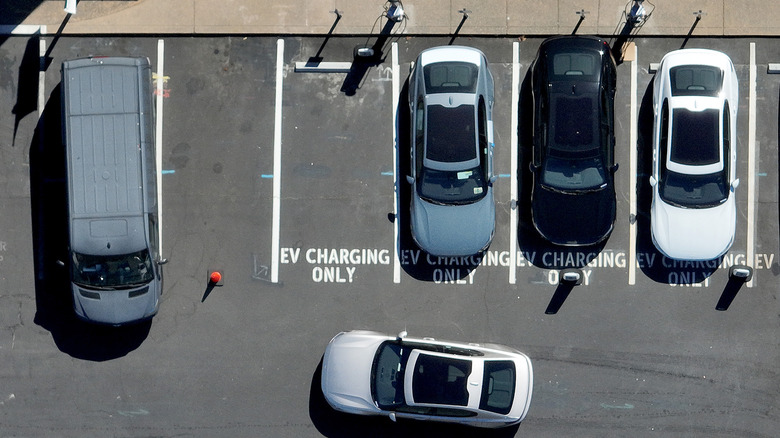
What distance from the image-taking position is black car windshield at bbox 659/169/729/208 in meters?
14.3

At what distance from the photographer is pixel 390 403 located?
14.4 metres

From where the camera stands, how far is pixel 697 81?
46.6 ft

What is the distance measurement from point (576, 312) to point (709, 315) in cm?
277

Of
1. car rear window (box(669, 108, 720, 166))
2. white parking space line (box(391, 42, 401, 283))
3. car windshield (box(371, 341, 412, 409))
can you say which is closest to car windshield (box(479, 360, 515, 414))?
car windshield (box(371, 341, 412, 409))

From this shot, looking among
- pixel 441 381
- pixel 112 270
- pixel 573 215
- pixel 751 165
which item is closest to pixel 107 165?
pixel 112 270

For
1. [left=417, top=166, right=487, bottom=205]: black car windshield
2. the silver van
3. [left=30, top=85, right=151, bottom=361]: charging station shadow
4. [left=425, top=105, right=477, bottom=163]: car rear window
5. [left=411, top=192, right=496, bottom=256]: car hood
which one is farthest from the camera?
[left=30, top=85, right=151, bottom=361]: charging station shadow

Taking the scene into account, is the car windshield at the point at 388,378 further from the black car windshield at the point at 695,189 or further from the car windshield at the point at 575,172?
the black car windshield at the point at 695,189

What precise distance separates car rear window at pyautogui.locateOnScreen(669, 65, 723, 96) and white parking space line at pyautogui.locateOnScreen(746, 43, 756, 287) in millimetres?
1421

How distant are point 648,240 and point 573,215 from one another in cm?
185

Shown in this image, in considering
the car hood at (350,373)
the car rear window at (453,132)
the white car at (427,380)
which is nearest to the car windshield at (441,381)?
the white car at (427,380)

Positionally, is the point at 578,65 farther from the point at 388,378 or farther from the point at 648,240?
the point at 388,378

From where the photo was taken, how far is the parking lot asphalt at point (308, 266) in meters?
15.1

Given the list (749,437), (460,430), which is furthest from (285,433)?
(749,437)

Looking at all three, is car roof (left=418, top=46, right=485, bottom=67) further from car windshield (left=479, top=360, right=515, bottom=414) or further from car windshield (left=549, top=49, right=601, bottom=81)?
car windshield (left=479, top=360, right=515, bottom=414)
